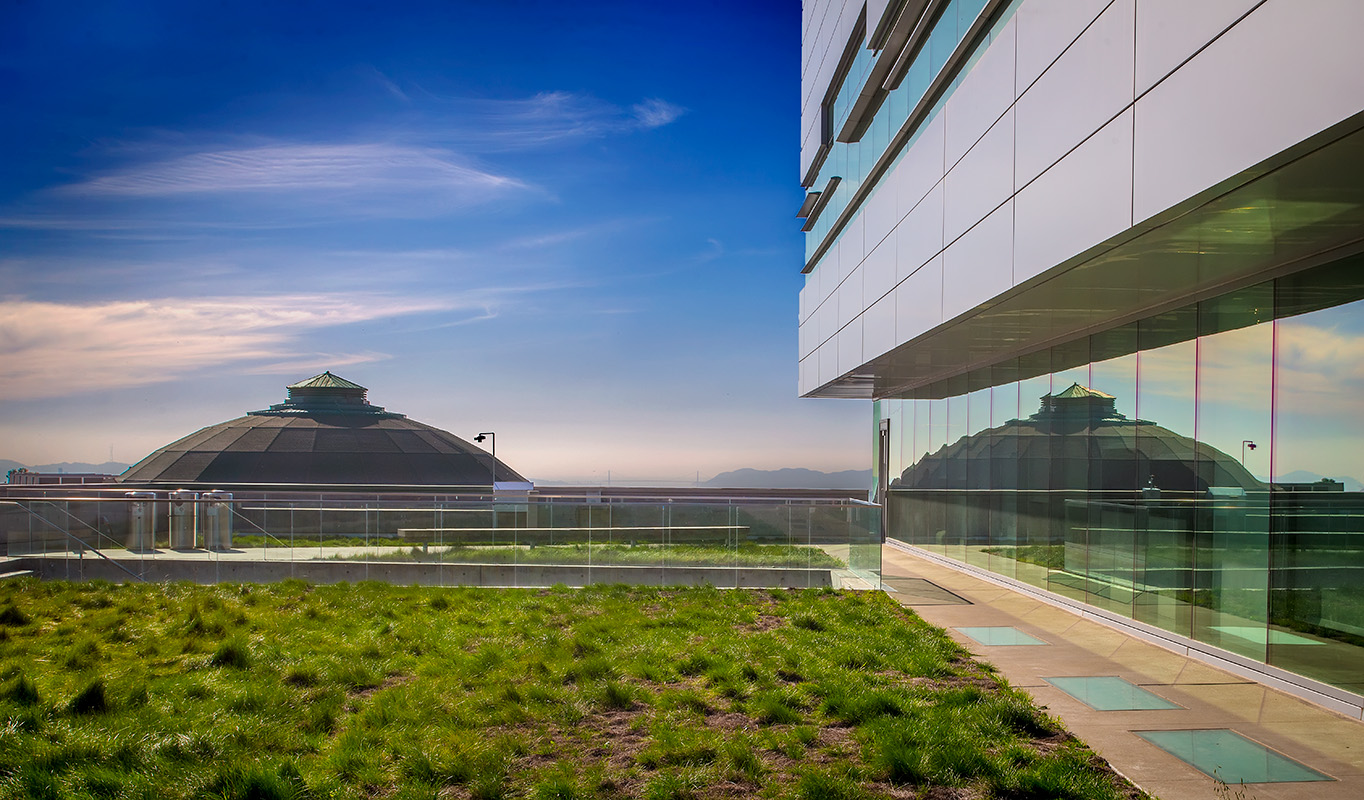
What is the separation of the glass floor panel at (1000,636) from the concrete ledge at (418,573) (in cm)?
414

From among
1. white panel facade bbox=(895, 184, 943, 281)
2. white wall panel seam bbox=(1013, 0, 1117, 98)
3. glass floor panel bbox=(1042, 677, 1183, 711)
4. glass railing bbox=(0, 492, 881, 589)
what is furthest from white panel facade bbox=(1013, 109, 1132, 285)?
glass railing bbox=(0, 492, 881, 589)

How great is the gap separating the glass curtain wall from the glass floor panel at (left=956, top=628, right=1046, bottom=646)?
1505 millimetres

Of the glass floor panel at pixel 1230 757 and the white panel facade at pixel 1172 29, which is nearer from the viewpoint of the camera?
the glass floor panel at pixel 1230 757

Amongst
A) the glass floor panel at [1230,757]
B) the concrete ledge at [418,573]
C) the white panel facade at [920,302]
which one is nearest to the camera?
the glass floor panel at [1230,757]

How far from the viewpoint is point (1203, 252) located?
8164mm

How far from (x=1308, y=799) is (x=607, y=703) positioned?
15.8 feet

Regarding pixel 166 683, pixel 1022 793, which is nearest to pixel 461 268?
pixel 166 683

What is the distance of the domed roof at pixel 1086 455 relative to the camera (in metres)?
9.78

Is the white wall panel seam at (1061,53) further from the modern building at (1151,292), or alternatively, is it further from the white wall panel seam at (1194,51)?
the white wall panel seam at (1194,51)

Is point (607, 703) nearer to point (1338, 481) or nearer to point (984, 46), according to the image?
point (1338, 481)

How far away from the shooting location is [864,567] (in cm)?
1479

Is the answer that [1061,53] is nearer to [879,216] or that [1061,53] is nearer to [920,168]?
[920,168]

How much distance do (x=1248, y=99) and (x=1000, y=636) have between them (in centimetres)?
679

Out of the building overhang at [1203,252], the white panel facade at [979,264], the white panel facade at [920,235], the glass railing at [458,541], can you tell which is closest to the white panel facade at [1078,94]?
the white panel facade at [979,264]
